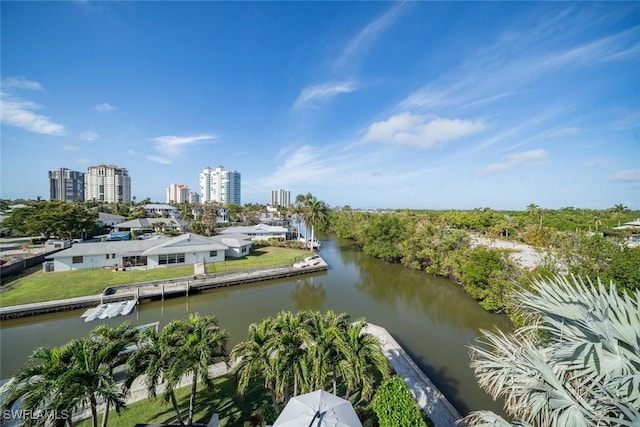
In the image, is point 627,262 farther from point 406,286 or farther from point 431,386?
point 406,286

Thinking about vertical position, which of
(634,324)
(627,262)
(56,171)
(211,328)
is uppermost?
(56,171)

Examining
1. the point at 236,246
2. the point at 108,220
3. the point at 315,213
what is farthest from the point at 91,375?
the point at 108,220

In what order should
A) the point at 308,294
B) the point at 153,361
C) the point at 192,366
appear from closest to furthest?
the point at 153,361, the point at 192,366, the point at 308,294

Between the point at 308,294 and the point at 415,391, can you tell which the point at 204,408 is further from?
the point at 308,294

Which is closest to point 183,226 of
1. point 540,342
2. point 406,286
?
point 406,286

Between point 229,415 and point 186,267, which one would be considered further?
point 186,267

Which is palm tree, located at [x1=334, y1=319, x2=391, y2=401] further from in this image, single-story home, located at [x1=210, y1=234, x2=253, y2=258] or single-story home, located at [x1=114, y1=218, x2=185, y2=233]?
single-story home, located at [x1=114, y1=218, x2=185, y2=233]

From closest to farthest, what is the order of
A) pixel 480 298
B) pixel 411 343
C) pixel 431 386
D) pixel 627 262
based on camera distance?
pixel 431 386 → pixel 627 262 → pixel 411 343 → pixel 480 298

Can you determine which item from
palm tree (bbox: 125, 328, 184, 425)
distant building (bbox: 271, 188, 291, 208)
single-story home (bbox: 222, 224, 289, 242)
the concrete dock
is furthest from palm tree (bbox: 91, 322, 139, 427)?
distant building (bbox: 271, 188, 291, 208)
